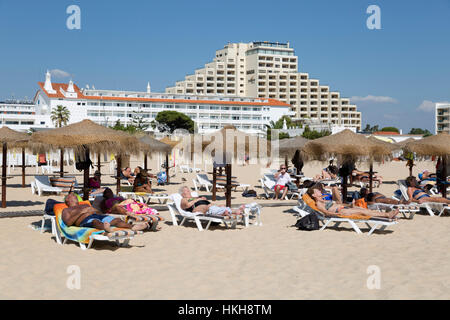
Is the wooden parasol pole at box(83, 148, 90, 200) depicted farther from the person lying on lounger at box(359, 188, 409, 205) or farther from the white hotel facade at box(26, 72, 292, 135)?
the white hotel facade at box(26, 72, 292, 135)

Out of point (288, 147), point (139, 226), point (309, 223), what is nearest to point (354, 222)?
point (309, 223)

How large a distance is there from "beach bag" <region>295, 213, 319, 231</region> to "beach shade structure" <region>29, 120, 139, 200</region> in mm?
4090

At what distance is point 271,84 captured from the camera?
400 feet

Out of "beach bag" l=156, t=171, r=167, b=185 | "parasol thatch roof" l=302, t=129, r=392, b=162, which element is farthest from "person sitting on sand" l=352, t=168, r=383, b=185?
"beach bag" l=156, t=171, r=167, b=185

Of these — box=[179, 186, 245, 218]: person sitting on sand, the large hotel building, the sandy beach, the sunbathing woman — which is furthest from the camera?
the large hotel building

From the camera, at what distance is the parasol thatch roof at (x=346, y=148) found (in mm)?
11789

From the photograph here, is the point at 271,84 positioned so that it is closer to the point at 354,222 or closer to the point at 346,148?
the point at 346,148

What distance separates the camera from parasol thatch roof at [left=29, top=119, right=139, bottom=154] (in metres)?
10.5

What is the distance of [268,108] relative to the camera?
327ft

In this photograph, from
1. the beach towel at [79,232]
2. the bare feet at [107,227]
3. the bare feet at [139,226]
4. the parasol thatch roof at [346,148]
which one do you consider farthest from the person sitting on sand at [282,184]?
the bare feet at [107,227]

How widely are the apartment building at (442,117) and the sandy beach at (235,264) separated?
4556 inches

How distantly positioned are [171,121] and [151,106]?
5.85 m

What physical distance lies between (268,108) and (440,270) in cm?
9412

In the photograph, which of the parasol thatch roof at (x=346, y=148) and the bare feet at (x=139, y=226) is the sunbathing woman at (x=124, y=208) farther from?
the parasol thatch roof at (x=346, y=148)
